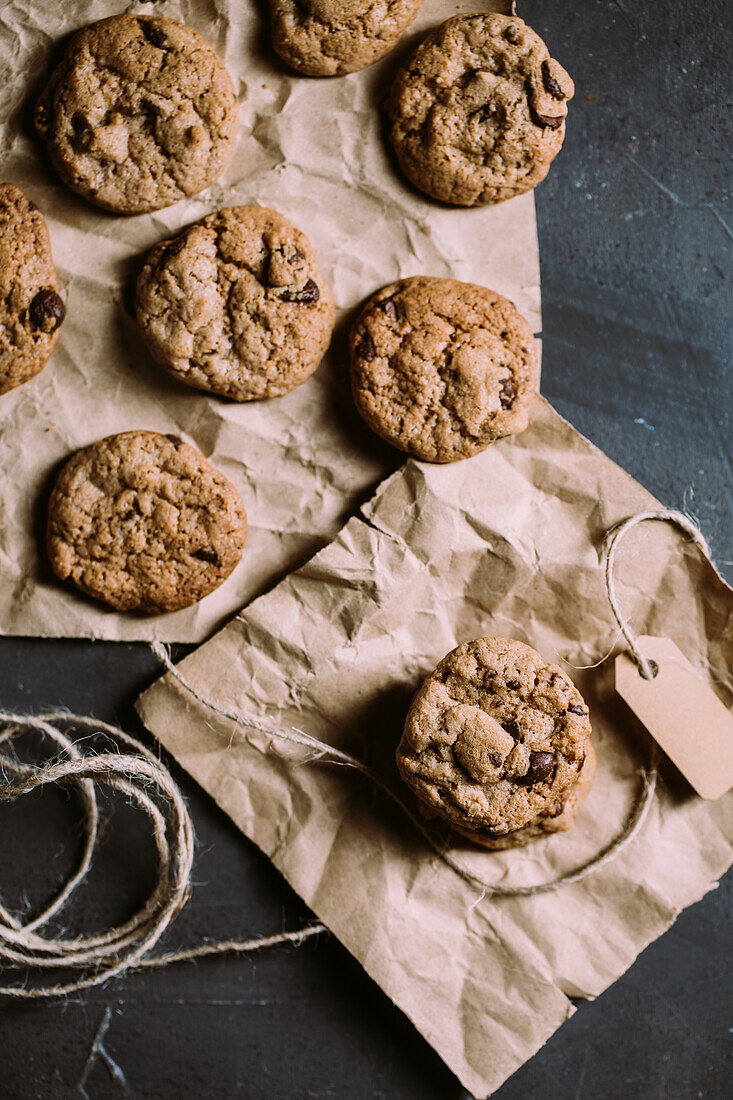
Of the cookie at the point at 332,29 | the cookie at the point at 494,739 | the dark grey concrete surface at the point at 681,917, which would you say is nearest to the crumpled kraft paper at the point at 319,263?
the cookie at the point at 332,29

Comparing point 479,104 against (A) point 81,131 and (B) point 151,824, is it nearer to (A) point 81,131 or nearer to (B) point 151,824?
(A) point 81,131

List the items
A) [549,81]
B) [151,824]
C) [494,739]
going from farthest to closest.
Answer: [151,824]
[549,81]
[494,739]

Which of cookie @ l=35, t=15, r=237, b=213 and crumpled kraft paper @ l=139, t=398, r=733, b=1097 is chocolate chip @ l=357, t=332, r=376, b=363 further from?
cookie @ l=35, t=15, r=237, b=213

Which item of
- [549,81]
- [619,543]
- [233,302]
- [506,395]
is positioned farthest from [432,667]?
[549,81]

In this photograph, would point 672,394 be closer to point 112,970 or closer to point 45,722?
point 45,722

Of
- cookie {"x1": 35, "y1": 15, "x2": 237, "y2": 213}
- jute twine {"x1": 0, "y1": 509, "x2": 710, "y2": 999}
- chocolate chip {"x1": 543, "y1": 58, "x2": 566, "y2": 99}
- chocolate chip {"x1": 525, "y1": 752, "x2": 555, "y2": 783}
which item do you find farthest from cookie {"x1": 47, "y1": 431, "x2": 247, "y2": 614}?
chocolate chip {"x1": 543, "y1": 58, "x2": 566, "y2": 99}

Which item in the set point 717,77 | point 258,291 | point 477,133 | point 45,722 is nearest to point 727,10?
point 717,77
